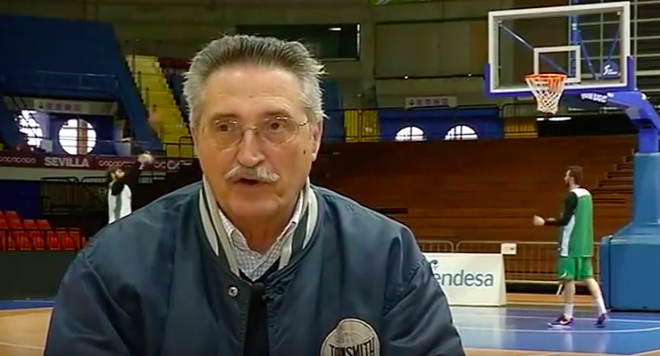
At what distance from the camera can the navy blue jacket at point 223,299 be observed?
209 cm

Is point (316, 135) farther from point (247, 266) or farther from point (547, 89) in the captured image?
point (547, 89)

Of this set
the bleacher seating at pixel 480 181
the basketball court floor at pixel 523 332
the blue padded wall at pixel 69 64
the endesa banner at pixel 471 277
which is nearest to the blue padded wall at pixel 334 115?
the bleacher seating at pixel 480 181

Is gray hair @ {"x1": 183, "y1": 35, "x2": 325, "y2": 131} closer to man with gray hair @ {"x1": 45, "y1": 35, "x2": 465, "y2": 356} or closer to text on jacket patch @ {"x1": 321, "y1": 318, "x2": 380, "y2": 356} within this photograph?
man with gray hair @ {"x1": 45, "y1": 35, "x2": 465, "y2": 356}

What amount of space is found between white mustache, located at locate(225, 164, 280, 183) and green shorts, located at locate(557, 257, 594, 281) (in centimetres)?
951

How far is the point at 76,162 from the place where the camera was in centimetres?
2400

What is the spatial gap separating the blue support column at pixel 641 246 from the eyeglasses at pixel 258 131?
11.6 meters

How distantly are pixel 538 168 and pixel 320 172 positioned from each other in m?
5.12

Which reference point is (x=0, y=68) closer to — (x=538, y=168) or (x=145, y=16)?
(x=145, y=16)

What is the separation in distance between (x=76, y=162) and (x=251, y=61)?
74.3 ft

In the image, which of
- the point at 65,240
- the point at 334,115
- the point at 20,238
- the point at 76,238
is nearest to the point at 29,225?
the point at 76,238

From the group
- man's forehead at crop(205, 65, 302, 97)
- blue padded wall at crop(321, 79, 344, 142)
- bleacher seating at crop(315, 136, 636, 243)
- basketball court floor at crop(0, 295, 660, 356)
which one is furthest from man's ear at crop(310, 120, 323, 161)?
blue padded wall at crop(321, 79, 344, 142)

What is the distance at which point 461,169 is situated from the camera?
23141mm

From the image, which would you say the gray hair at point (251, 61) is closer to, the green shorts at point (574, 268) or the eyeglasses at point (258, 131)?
the eyeglasses at point (258, 131)

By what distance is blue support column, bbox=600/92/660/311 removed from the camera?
13156 millimetres
